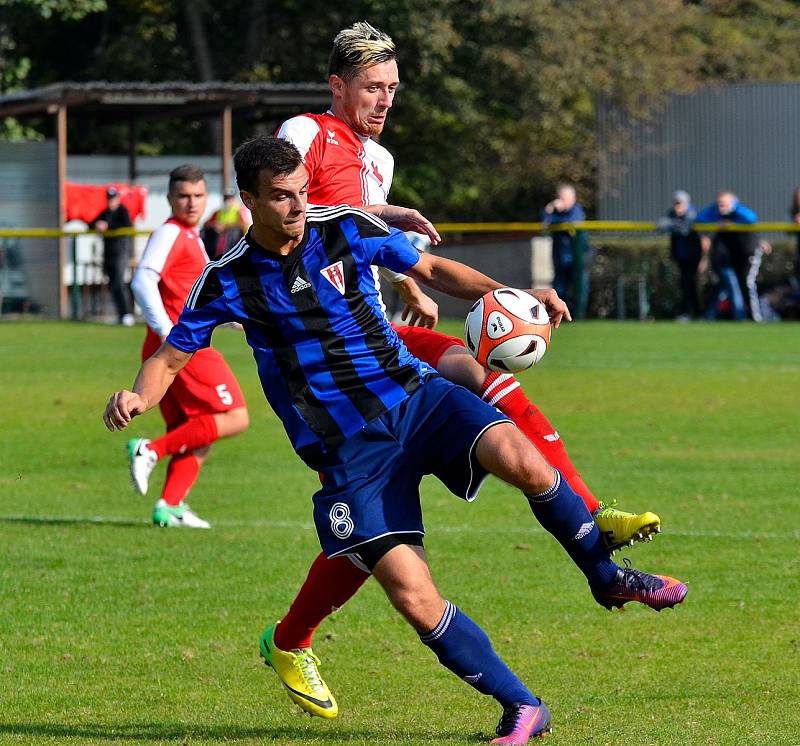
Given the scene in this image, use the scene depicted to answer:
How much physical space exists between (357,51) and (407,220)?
932 millimetres

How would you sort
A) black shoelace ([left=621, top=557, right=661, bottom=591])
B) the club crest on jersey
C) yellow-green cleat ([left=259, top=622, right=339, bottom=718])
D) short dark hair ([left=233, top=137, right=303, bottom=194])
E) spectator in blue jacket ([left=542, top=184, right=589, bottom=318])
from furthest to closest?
1. spectator in blue jacket ([left=542, top=184, right=589, bottom=318])
2. yellow-green cleat ([left=259, top=622, right=339, bottom=718])
3. black shoelace ([left=621, top=557, right=661, bottom=591])
4. the club crest on jersey
5. short dark hair ([left=233, top=137, right=303, bottom=194])

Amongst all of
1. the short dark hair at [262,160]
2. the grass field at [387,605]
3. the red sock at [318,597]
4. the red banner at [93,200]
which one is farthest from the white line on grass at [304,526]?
the red banner at [93,200]

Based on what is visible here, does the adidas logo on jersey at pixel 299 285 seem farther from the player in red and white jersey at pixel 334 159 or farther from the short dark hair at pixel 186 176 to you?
the short dark hair at pixel 186 176

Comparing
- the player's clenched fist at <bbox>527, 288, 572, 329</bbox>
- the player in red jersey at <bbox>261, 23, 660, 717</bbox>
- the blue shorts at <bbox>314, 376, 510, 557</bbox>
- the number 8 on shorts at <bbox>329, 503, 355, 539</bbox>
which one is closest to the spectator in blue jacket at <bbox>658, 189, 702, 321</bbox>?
the player in red jersey at <bbox>261, 23, 660, 717</bbox>

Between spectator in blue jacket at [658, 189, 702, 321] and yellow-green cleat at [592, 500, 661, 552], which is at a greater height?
yellow-green cleat at [592, 500, 661, 552]

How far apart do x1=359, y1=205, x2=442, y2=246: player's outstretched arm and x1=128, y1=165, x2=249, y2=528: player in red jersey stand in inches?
145

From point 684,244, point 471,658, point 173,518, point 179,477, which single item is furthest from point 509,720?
point 684,244

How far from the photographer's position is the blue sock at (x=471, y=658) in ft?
16.7

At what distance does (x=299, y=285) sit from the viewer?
5.20 meters

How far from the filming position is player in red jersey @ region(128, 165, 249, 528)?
935 centimetres

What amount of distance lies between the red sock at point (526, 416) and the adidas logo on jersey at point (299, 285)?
44.9 inches

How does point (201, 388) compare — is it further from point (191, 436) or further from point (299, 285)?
point (299, 285)

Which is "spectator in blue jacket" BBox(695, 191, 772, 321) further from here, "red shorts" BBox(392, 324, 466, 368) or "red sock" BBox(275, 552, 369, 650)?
"red sock" BBox(275, 552, 369, 650)

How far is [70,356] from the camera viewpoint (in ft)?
68.1
